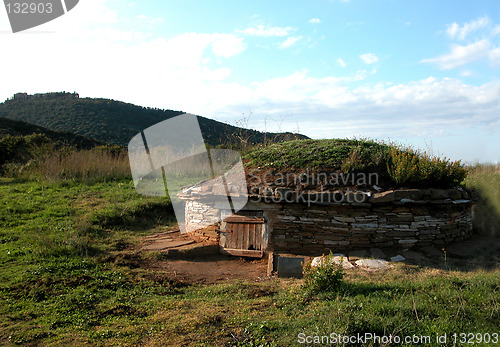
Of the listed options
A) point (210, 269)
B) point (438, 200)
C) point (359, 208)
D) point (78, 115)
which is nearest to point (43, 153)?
point (210, 269)

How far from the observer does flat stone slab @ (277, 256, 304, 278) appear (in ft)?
20.4

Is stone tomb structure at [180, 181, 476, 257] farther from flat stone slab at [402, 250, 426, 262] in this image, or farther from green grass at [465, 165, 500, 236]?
green grass at [465, 165, 500, 236]

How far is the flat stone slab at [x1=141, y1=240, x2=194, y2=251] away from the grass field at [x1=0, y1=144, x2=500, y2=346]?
1.23ft

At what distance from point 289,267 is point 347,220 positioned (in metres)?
1.52

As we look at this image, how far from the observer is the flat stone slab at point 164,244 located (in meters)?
7.62

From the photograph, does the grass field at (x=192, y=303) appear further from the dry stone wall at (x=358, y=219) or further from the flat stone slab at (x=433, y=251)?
the dry stone wall at (x=358, y=219)

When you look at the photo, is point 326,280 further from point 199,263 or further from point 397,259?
point 199,263

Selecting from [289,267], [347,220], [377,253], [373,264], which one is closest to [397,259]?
[377,253]

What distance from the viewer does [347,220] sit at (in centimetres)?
684

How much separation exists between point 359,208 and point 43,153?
1406 cm

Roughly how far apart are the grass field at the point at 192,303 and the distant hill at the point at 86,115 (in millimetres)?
22717

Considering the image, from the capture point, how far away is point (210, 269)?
22.4ft

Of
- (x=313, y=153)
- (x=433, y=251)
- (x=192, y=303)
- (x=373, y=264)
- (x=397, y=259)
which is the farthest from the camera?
(x=313, y=153)

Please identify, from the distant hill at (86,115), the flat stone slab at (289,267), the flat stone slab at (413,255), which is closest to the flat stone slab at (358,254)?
the flat stone slab at (413,255)
